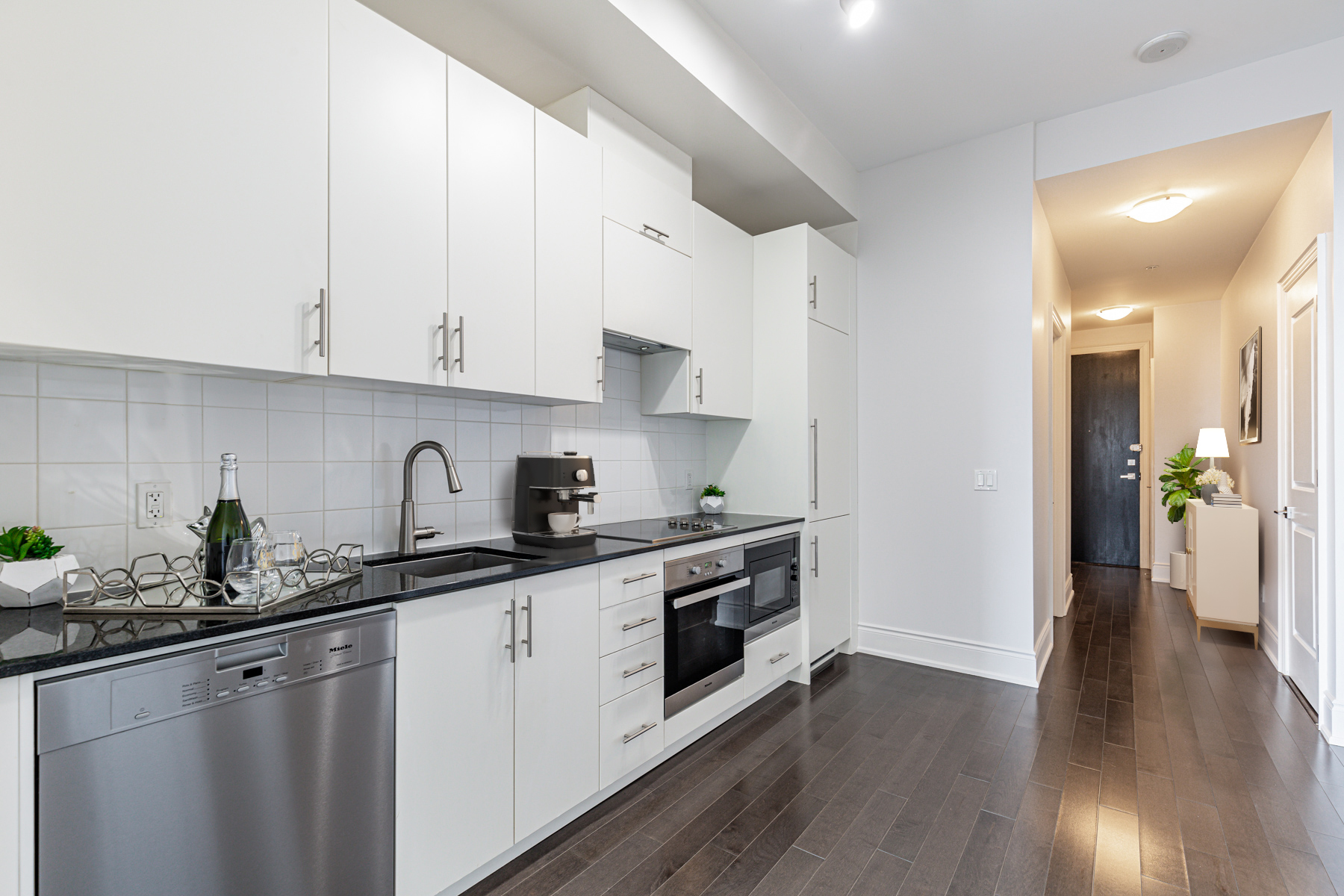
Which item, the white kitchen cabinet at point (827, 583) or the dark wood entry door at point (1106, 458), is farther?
the dark wood entry door at point (1106, 458)

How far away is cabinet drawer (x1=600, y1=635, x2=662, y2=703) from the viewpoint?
2.09 m

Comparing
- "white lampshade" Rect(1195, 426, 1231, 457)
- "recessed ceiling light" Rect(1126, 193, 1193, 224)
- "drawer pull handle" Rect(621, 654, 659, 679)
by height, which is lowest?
"drawer pull handle" Rect(621, 654, 659, 679)

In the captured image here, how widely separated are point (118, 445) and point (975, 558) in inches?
141

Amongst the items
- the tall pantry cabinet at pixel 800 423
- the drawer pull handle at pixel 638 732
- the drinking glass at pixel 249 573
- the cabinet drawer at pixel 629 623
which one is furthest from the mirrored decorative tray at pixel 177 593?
the tall pantry cabinet at pixel 800 423

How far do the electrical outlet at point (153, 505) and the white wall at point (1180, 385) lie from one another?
24.4 feet

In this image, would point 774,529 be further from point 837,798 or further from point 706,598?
point 837,798

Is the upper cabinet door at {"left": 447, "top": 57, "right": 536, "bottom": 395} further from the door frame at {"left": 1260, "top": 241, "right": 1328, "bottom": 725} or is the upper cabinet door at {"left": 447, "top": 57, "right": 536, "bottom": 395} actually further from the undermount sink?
the door frame at {"left": 1260, "top": 241, "right": 1328, "bottom": 725}

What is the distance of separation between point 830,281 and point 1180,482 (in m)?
4.13

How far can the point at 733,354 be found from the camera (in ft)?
10.5

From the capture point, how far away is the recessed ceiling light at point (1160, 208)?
3.51 m

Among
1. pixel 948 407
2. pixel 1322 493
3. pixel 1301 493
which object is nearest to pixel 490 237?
pixel 948 407

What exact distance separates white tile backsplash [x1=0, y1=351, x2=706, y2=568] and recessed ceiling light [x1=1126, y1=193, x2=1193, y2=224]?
329cm

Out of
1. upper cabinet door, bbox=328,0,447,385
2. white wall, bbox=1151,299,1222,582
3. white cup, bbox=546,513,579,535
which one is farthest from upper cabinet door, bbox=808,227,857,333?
white wall, bbox=1151,299,1222,582

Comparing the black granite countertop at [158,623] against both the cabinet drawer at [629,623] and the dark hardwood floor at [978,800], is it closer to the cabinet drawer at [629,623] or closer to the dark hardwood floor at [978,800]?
the cabinet drawer at [629,623]
